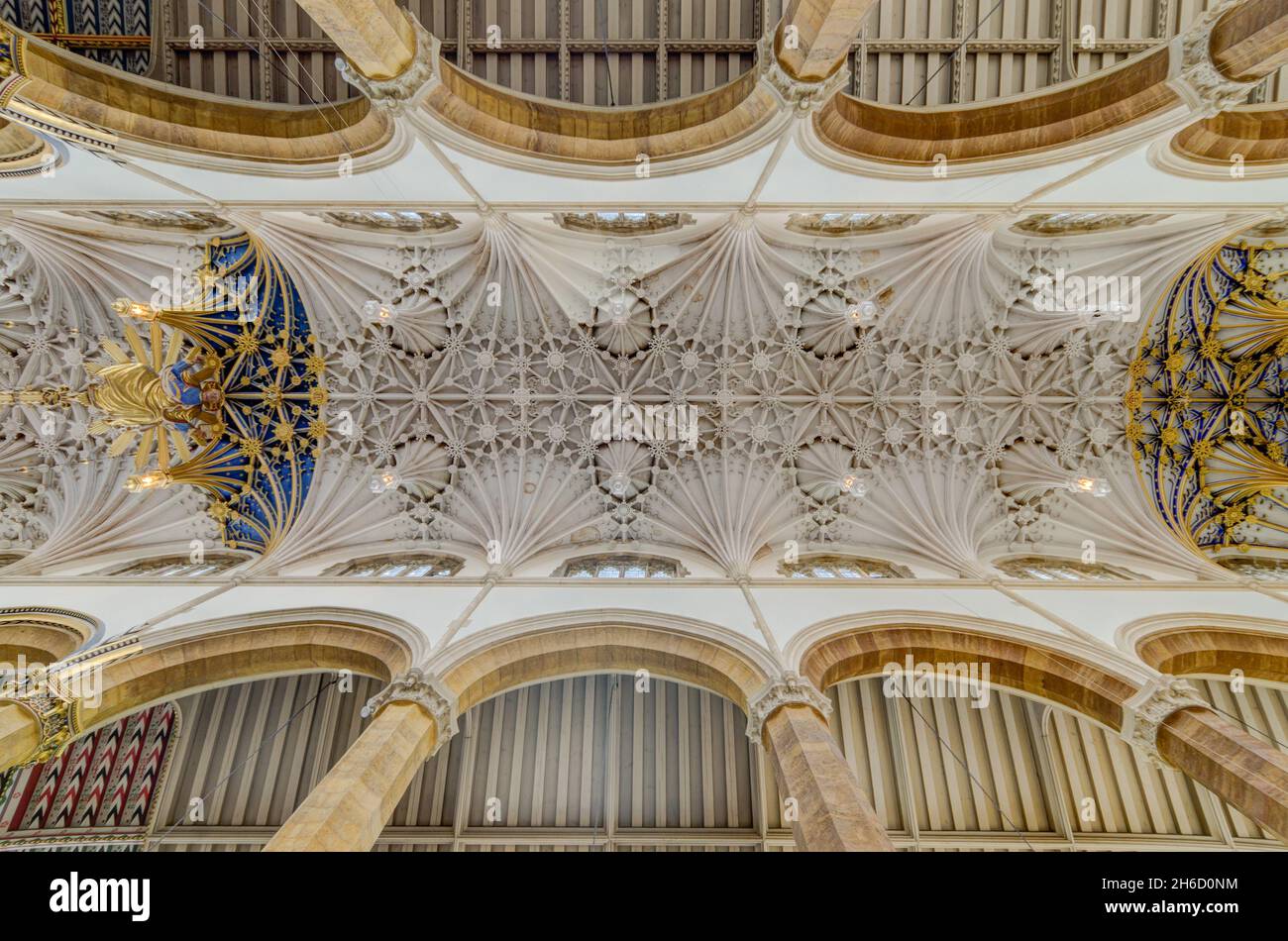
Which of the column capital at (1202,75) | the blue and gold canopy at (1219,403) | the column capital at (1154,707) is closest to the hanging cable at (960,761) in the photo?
the column capital at (1154,707)

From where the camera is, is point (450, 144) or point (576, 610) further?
point (576, 610)

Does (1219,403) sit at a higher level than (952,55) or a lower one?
lower

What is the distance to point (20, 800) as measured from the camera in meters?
10.5

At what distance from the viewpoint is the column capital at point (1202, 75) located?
7.21 m

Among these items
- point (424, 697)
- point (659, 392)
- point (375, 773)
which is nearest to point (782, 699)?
point (424, 697)

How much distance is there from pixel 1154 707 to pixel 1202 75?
766 cm

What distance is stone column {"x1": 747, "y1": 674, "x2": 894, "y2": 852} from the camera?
18.2 feet

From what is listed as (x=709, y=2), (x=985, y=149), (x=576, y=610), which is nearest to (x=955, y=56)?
(x=985, y=149)

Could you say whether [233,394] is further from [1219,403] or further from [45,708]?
[1219,403]

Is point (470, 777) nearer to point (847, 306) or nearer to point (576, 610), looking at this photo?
point (576, 610)

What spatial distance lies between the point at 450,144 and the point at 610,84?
4.26m

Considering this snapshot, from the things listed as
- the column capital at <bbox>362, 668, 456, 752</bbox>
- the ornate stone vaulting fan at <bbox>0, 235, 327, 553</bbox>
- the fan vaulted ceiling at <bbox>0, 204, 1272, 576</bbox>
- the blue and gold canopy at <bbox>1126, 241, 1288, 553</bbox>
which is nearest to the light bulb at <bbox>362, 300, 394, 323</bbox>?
the fan vaulted ceiling at <bbox>0, 204, 1272, 576</bbox>

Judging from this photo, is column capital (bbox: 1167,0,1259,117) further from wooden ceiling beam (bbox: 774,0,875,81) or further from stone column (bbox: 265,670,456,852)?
stone column (bbox: 265,670,456,852)

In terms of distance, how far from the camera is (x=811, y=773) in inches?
252
